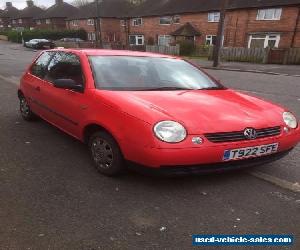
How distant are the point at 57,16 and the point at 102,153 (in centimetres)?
6985

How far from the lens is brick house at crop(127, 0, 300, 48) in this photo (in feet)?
101

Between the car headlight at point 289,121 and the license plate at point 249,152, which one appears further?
the car headlight at point 289,121

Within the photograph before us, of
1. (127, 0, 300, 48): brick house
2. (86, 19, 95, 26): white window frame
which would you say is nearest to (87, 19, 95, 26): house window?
(86, 19, 95, 26): white window frame

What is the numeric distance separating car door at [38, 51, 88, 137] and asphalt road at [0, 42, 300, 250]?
1.61 ft

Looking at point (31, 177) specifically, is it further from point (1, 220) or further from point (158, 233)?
point (158, 233)

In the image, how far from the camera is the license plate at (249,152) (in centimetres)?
330

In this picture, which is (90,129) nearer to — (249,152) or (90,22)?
(249,152)

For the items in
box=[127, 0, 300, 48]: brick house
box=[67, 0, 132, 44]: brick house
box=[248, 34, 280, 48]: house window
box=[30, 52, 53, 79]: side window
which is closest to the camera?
box=[30, 52, 53, 79]: side window

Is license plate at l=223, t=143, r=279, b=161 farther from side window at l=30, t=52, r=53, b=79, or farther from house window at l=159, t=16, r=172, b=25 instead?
house window at l=159, t=16, r=172, b=25

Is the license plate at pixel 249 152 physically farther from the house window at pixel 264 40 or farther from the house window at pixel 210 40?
the house window at pixel 210 40

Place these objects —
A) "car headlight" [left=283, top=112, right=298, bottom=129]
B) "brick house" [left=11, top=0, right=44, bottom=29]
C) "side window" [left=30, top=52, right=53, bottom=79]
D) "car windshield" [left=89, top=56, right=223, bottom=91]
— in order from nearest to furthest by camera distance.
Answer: "car headlight" [left=283, top=112, right=298, bottom=129] → "car windshield" [left=89, top=56, right=223, bottom=91] → "side window" [left=30, top=52, right=53, bottom=79] → "brick house" [left=11, top=0, right=44, bottom=29]

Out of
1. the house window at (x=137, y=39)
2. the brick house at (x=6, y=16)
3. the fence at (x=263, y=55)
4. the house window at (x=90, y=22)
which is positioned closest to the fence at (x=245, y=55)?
the fence at (x=263, y=55)

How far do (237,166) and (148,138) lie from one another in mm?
1014

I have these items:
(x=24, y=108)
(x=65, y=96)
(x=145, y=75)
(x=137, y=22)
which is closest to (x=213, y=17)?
(x=137, y=22)
